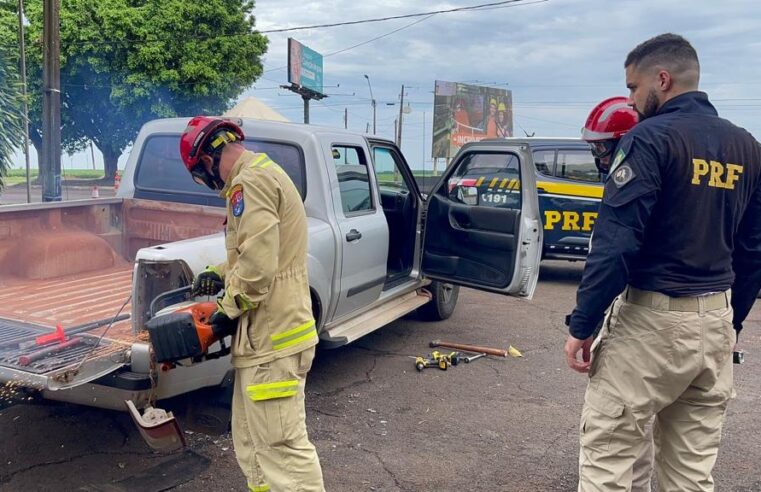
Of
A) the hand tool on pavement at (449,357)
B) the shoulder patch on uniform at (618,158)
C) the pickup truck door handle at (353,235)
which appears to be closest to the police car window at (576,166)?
the hand tool on pavement at (449,357)

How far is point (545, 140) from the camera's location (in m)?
8.98

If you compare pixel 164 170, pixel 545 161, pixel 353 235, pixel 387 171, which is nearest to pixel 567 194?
pixel 545 161

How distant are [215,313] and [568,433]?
2.59 meters

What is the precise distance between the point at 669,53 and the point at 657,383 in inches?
47.6

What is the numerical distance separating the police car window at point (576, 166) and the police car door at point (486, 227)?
3.42 m

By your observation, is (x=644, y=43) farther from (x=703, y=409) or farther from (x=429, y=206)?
(x=429, y=206)

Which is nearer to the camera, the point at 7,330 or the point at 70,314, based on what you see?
the point at 7,330

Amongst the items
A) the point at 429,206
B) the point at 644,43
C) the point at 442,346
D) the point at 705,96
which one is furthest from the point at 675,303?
the point at 442,346

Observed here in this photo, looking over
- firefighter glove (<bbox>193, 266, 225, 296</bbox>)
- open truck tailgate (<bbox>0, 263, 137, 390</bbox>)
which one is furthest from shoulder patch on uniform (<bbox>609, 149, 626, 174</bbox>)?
open truck tailgate (<bbox>0, 263, 137, 390</bbox>)

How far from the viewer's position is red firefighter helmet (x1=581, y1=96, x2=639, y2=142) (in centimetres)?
289

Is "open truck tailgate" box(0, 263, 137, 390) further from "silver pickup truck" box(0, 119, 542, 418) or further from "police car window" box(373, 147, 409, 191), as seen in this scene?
"police car window" box(373, 147, 409, 191)

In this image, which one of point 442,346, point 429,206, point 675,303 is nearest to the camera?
point 675,303

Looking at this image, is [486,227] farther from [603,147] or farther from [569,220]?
[569,220]

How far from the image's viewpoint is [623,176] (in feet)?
7.50
